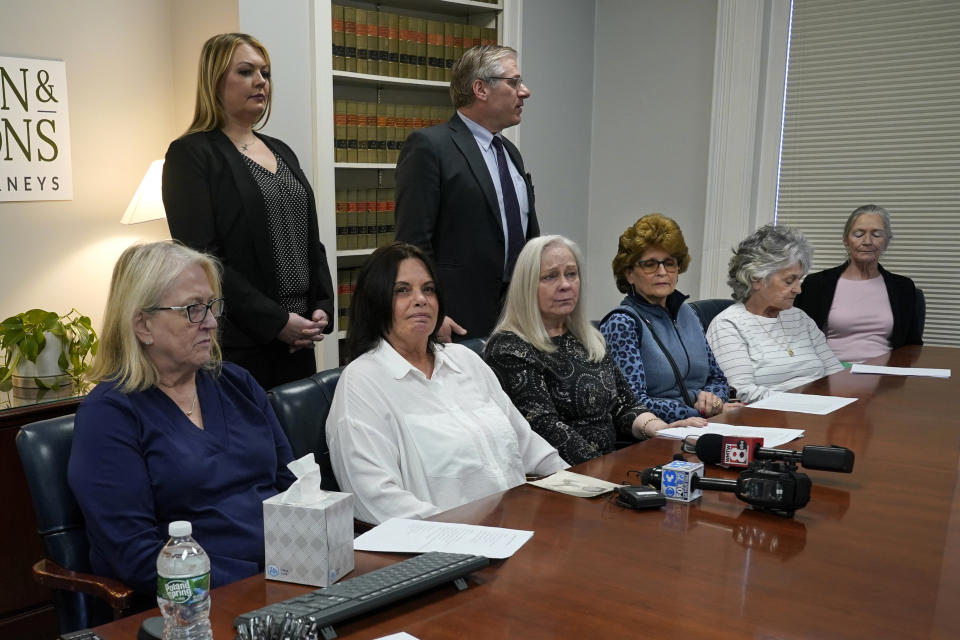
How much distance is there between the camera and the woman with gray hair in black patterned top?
8.87ft

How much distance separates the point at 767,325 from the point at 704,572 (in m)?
2.39

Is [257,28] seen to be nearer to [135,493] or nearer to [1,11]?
[1,11]

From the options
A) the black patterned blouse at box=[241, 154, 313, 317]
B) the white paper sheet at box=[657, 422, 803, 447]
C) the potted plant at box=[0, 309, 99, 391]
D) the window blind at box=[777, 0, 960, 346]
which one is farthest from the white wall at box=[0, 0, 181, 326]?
the window blind at box=[777, 0, 960, 346]

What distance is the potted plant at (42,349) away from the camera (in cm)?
287

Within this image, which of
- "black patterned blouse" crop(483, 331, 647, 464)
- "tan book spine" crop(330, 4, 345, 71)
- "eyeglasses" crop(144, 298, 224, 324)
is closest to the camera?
"eyeglasses" crop(144, 298, 224, 324)

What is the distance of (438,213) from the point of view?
133 inches

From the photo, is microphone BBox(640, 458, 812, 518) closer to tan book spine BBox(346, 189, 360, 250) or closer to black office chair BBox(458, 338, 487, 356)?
black office chair BBox(458, 338, 487, 356)

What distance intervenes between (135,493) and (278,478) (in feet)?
1.24

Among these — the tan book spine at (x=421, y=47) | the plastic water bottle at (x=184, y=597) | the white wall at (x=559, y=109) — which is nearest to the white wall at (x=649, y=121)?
the white wall at (x=559, y=109)

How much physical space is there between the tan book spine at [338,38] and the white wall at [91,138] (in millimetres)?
730

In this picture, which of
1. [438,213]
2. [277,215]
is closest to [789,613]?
[277,215]

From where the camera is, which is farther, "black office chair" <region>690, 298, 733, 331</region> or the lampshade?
"black office chair" <region>690, 298, 733, 331</region>

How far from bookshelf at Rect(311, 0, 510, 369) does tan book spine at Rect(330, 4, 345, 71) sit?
0.7 inches

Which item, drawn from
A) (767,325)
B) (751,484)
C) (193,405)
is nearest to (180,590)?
(193,405)
